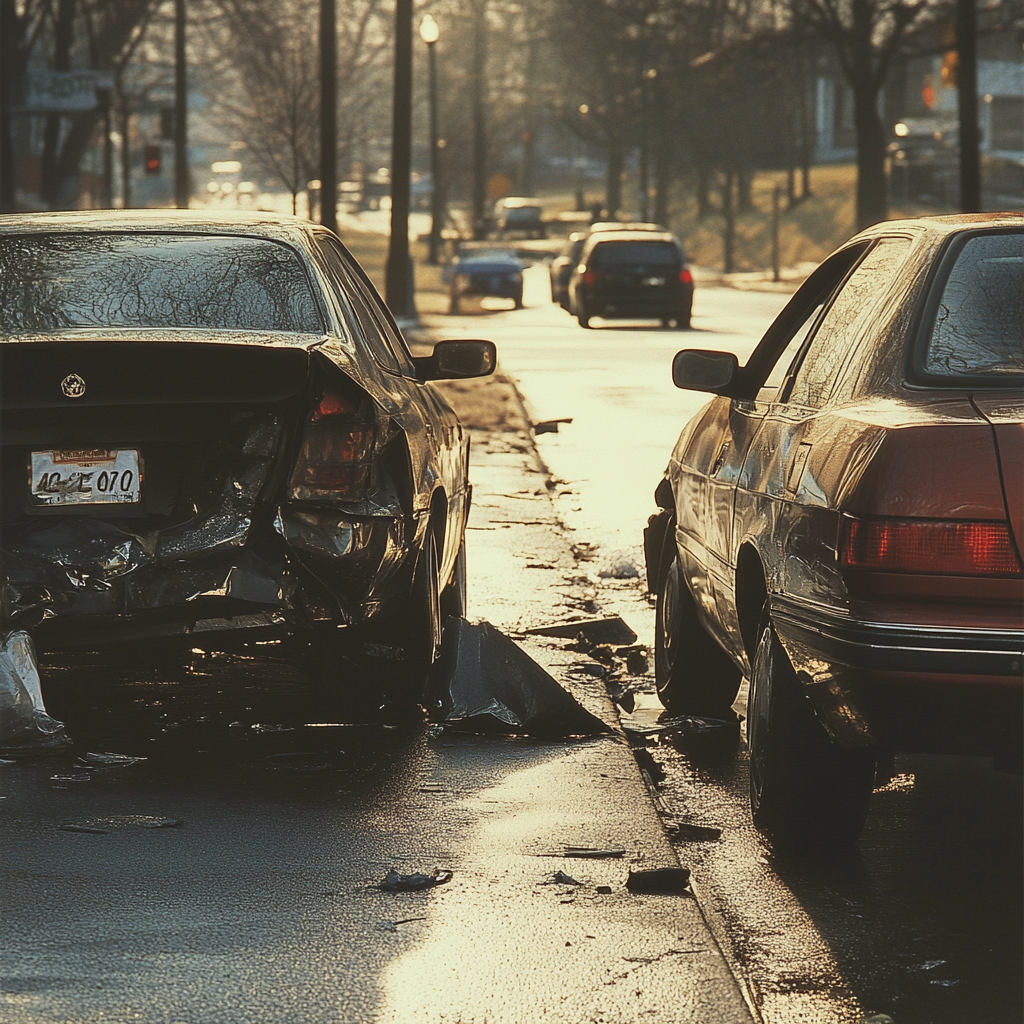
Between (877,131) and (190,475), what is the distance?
162 ft

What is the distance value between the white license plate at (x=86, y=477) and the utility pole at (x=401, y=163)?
25.6 m

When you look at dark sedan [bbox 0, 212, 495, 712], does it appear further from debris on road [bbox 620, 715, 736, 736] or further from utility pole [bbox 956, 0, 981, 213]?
utility pole [bbox 956, 0, 981, 213]

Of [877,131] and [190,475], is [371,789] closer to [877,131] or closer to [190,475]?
[190,475]

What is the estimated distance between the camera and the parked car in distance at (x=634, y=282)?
114ft

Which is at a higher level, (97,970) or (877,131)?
(877,131)

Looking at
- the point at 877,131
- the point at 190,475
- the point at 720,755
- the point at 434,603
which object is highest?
the point at 877,131

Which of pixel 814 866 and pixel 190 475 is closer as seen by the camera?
pixel 814 866

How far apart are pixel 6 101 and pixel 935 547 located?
3259 centimetres

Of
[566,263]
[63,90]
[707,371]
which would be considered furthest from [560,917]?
[63,90]

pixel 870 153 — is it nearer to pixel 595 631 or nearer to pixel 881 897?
pixel 595 631

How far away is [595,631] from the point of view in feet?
27.5

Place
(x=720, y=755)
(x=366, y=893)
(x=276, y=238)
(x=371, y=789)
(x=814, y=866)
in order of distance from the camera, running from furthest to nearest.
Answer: (x=276, y=238)
(x=720, y=755)
(x=371, y=789)
(x=814, y=866)
(x=366, y=893)

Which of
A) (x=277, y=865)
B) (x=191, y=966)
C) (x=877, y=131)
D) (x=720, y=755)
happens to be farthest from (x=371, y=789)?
(x=877, y=131)

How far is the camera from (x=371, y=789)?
571cm
